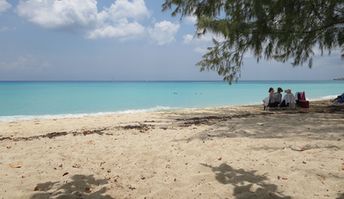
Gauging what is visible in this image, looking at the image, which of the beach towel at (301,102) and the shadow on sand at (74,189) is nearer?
the shadow on sand at (74,189)

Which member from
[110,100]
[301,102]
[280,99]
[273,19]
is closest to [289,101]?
[280,99]

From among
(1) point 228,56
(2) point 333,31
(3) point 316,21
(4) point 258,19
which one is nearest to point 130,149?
(4) point 258,19

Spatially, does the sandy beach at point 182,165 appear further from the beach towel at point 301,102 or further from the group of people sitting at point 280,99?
the beach towel at point 301,102

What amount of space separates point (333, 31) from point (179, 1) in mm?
5706

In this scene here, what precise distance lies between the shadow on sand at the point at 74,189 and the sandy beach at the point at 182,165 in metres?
0.01

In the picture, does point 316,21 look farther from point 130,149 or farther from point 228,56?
point 228,56

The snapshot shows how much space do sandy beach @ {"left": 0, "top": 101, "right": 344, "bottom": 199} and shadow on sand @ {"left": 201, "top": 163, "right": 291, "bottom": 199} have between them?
0.01 m

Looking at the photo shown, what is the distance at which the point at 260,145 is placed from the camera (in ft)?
18.6

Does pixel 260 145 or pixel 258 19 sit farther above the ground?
pixel 258 19

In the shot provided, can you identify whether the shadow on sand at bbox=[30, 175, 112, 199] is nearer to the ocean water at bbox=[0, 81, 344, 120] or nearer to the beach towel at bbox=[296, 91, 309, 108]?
the beach towel at bbox=[296, 91, 309, 108]

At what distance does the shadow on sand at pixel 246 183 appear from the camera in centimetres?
363

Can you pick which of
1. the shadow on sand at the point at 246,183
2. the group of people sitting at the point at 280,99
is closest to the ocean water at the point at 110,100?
the group of people sitting at the point at 280,99

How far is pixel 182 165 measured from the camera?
480cm

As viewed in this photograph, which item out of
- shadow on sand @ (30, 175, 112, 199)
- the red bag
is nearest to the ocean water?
the red bag
